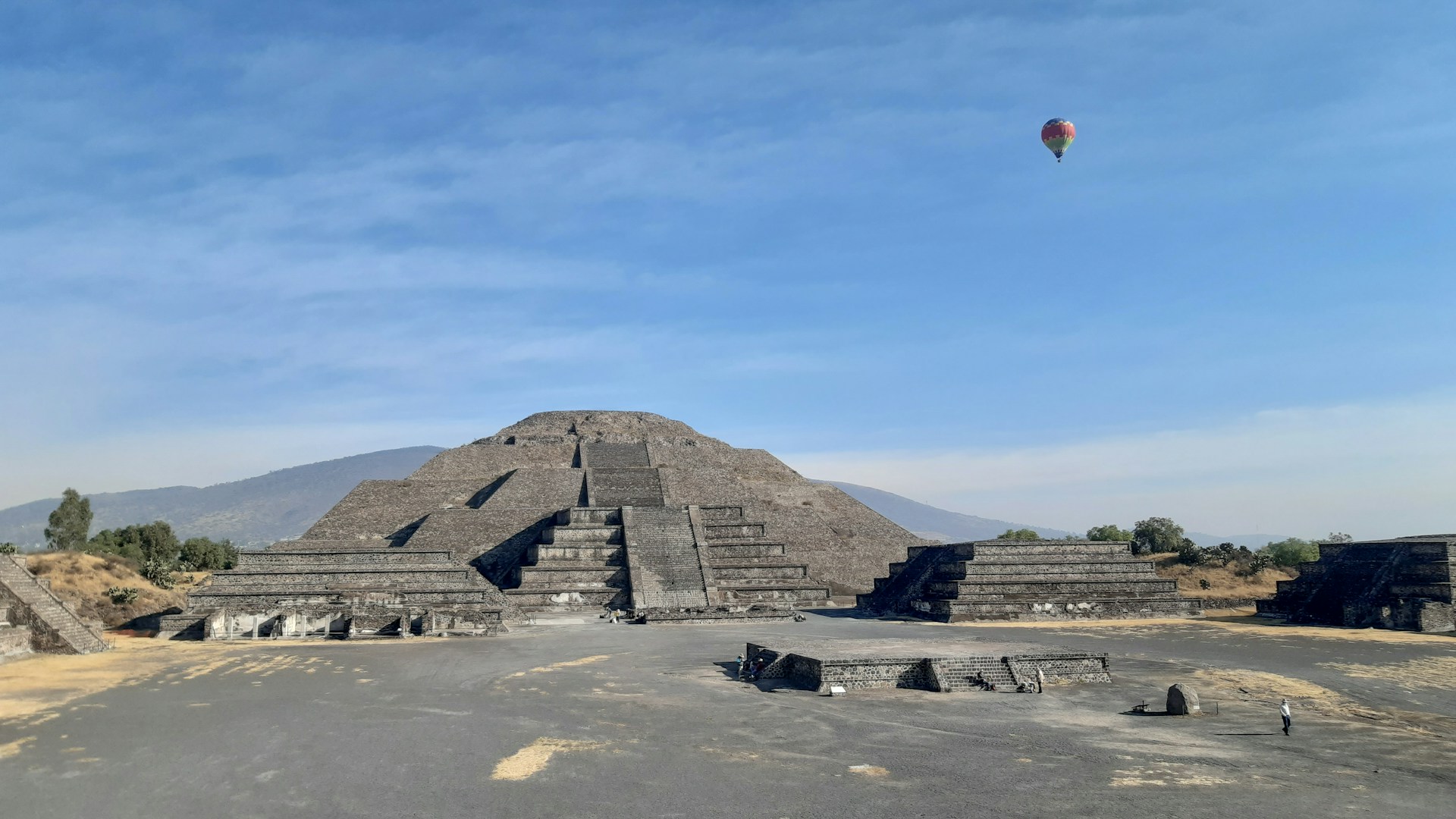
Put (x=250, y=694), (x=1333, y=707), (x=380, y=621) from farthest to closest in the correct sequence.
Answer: (x=380, y=621)
(x=250, y=694)
(x=1333, y=707)

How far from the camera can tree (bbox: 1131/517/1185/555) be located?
51.3 meters

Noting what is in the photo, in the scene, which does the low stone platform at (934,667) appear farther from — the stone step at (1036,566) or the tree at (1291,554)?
the tree at (1291,554)

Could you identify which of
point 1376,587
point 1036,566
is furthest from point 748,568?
point 1376,587

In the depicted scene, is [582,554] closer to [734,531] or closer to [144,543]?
[734,531]

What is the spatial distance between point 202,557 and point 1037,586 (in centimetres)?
4289

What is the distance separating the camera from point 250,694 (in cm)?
1842

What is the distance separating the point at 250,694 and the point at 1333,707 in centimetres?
2051

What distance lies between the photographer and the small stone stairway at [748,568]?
39062mm

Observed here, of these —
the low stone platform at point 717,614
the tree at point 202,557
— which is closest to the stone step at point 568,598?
the low stone platform at point 717,614

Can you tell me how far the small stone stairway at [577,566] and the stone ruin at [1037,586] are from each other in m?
10.7

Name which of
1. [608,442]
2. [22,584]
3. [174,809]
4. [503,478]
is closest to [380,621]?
[22,584]

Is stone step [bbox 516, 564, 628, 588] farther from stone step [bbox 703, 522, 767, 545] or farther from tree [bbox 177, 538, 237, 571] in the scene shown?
tree [bbox 177, 538, 237, 571]

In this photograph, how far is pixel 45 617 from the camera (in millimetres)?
25172

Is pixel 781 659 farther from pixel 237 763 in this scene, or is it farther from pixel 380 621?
pixel 380 621
